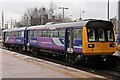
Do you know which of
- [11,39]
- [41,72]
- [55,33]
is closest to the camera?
[41,72]

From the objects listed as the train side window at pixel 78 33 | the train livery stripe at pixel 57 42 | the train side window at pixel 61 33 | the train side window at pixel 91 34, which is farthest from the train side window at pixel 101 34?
the train livery stripe at pixel 57 42

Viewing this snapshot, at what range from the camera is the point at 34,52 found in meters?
29.0

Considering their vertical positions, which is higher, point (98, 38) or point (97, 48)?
point (98, 38)

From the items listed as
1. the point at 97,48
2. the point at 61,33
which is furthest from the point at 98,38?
the point at 61,33

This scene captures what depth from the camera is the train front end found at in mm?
17203

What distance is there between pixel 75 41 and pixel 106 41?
185 cm

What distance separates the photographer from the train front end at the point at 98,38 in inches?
677

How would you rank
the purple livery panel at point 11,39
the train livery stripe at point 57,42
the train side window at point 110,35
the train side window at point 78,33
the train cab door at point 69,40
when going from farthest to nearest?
the purple livery panel at point 11,39 → the train livery stripe at point 57,42 → the train cab door at point 69,40 → the train side window at point 110,35 → the train side window at point 78,33

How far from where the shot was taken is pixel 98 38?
1761 centimetres

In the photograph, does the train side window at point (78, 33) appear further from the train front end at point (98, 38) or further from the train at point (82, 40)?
the train front end at point (98, 38)

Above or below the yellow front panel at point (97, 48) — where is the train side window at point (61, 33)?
above

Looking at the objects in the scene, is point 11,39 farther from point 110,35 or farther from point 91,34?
point 91,34

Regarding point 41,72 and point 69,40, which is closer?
point 41,72

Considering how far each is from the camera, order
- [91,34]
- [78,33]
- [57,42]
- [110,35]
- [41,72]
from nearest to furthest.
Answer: [41,72]
[91,34]
[78,33]
[110,35]
[57,42]
